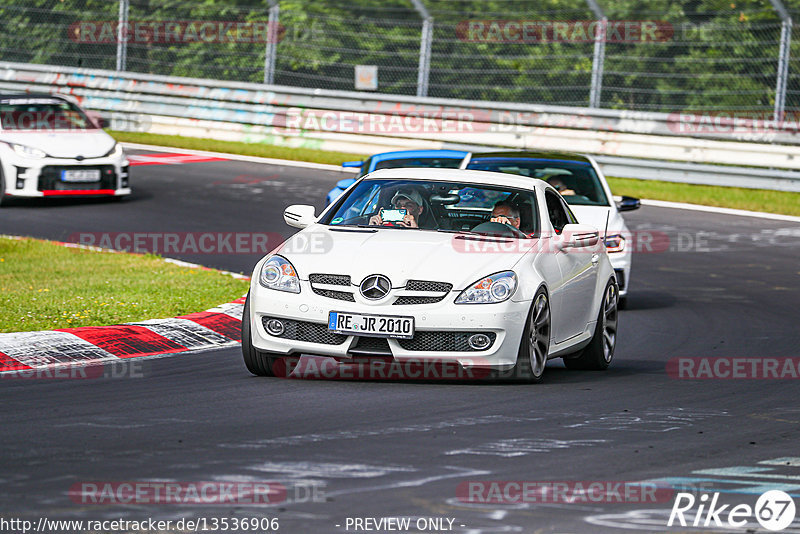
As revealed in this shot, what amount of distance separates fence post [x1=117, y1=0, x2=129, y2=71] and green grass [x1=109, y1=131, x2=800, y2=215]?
5.17 feet

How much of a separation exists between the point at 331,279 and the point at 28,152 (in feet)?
37.8

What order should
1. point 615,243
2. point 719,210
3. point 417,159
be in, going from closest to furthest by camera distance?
point 615,243 → point 417,159 → point 719,210

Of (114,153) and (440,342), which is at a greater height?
(114,153)

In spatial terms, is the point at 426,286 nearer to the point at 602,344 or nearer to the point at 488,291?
the point at 488,291

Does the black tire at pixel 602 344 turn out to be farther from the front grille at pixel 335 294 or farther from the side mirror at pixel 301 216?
the front grille at pixel 335 294

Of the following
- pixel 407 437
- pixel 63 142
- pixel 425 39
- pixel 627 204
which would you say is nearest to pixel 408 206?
pixel 407 437

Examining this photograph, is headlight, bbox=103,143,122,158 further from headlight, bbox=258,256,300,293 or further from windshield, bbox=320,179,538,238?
headlight, bbox=258,256,300,293

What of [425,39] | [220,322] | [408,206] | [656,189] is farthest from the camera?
[425,39]

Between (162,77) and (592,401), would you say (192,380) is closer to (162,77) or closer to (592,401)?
(592,401)

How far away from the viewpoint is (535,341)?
8.67 metres

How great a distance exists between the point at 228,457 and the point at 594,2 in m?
17.3

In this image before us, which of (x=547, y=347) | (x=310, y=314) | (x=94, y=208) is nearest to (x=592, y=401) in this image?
(x=547, y=347)

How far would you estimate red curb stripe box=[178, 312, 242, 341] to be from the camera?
35.1ft

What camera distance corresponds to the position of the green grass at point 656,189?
2130 cm
